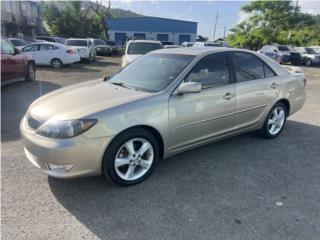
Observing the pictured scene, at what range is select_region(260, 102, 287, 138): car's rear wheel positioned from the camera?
5008 millimetres

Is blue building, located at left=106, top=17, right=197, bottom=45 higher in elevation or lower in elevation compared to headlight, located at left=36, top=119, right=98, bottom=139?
higher

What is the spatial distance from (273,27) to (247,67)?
3614cm

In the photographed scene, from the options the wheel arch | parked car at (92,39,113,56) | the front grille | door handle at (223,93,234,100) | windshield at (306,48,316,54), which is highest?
door handle at (223,93,234,100)

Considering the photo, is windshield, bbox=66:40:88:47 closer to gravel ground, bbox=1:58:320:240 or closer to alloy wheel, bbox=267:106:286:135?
gravel ground, bbox=1:58:320:240

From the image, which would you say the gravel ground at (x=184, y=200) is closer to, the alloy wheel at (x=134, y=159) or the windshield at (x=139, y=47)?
the alloy wheel at (x=134, y=159)

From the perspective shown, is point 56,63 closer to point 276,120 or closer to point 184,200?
point 276,120

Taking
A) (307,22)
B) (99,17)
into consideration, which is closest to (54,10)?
(99,17)

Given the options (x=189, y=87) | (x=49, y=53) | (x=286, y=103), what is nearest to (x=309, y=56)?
(x=49, y=53)

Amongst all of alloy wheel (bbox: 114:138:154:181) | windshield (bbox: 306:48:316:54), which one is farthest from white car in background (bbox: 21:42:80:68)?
windshield (bbox: 306:48:316:54)

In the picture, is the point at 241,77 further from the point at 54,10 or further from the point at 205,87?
the point at 54,10

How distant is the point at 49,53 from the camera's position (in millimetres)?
15180

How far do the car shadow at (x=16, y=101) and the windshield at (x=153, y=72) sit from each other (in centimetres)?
228

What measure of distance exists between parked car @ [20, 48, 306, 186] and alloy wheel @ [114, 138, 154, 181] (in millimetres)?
12

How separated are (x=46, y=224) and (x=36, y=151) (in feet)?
2.52
